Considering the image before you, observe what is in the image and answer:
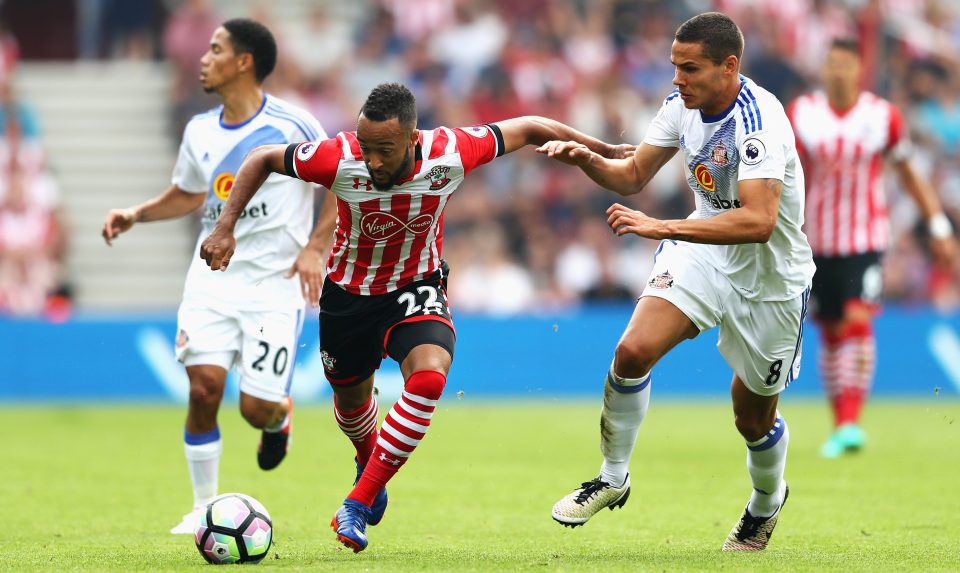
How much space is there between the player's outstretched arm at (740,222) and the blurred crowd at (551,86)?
10.9 metres

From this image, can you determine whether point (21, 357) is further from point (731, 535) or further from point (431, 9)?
point (731, 535)

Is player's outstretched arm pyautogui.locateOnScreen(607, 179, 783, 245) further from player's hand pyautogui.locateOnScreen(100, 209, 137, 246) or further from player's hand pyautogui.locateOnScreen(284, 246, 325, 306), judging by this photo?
player's hand pyautogui.locateOnScreen(100, 209, 137, 246)

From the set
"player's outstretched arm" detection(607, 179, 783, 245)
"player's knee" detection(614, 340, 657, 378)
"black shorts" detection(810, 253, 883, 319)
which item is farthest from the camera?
"black shorts" detection(810, 253, 883, 319)

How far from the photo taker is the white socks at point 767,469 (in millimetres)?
7066

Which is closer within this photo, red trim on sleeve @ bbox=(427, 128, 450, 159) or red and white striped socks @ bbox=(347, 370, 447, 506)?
red and white striped socks @ bbox=(347, 370, 447, 506)

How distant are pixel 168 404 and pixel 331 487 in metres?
6.78

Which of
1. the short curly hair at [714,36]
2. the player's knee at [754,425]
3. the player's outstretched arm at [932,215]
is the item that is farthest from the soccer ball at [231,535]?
the player's outstretched arm at [932,215]

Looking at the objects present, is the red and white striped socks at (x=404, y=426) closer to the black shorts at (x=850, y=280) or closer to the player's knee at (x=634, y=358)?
the player's knee at (x=634, y=358)

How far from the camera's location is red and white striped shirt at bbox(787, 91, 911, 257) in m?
11.6

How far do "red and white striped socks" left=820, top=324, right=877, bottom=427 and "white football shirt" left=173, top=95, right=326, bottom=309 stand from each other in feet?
16.6

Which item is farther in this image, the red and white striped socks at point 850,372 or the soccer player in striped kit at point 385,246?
the red and white striped socks at point 850,372

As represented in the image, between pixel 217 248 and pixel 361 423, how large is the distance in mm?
1421

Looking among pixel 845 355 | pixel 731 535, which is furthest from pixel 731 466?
pixel 731 535

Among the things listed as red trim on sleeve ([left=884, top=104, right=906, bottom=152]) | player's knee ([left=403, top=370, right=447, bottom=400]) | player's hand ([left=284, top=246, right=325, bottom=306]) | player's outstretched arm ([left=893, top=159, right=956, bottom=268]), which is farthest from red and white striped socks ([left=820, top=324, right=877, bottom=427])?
player's knee ([left=403, top=370, right=447, bottom=400])
